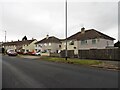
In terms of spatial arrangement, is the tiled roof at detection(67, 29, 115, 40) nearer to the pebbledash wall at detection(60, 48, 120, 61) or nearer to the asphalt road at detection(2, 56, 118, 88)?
the pebbledash wall at detection(60, 48, 120, 61)

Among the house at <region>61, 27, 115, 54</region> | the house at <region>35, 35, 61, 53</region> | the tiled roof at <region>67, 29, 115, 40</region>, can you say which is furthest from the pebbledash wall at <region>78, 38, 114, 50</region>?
the house at <region>35, 35, 61, 53</region>

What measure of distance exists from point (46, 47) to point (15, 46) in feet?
147

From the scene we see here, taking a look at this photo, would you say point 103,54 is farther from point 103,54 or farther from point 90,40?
point 90,40

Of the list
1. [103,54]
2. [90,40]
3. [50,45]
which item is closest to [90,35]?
[90,40]

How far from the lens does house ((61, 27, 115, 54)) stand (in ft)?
205

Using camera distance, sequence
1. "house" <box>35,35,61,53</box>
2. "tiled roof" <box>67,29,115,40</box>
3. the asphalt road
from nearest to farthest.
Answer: the asphalt road, "tiled roof" <box>67,29,115,40</box>, "house" <box>35,35,61,53</box>

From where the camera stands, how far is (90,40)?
2530 inches

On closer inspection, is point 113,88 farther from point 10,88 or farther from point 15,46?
point 15,46

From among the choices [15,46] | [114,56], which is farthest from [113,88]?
[15,46]

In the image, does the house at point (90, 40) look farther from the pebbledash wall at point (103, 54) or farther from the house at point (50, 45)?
the house at point (50, 45)

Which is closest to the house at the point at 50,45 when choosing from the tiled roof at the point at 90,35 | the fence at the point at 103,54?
the tiled roof at the point at 90,35

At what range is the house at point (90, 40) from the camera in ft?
205

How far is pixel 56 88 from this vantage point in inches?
345

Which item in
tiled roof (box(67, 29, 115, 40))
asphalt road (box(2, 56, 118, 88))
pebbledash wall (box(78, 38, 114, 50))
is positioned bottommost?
asphalt road (box(2, 56, 118, 88))
